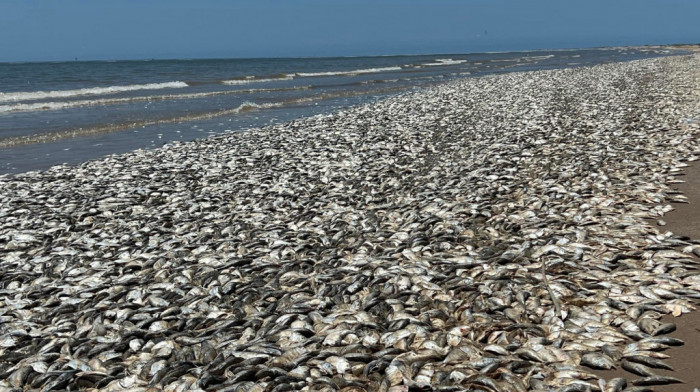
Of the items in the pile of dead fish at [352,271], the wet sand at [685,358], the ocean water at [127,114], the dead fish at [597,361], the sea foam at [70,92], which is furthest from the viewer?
the sea foam at [70,92]

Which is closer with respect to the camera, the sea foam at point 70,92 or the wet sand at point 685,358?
the wet sand at point 685,358

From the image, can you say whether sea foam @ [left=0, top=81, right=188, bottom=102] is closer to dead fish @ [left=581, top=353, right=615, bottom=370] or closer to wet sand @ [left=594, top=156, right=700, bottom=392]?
dead fish @ [left=581, top=353, right=615, bottom=370]

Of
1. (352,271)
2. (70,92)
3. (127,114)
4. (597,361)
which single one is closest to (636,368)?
(597,361)

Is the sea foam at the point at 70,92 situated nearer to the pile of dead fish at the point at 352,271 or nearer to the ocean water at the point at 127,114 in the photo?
the ocean water at the point at 127,114

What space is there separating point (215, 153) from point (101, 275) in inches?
345

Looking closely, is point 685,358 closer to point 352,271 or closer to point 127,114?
point 352,271

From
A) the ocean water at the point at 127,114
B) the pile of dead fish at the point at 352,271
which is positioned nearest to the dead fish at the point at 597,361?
the pile of dead fish at the point at 352,271

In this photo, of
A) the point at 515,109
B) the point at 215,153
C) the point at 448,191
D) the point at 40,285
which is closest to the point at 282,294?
the point at 40,285

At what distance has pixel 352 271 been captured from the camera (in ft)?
22.1

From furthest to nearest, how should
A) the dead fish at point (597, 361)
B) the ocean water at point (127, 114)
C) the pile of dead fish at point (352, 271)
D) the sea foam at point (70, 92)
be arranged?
the sea foam at point (70, 92), the ocean water at point (127, 114), the pile of dead fish at point (352, 271), the dead fish at point (597, 361)

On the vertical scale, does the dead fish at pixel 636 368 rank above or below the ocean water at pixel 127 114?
above

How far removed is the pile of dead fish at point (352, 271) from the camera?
15.7 feet

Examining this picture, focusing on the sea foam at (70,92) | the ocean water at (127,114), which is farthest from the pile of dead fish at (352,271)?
the sea foam at (70,92)

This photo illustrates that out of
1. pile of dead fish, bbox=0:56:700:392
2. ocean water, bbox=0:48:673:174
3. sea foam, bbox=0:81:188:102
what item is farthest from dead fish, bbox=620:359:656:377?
sea foam, bbox=0:81:188:102
